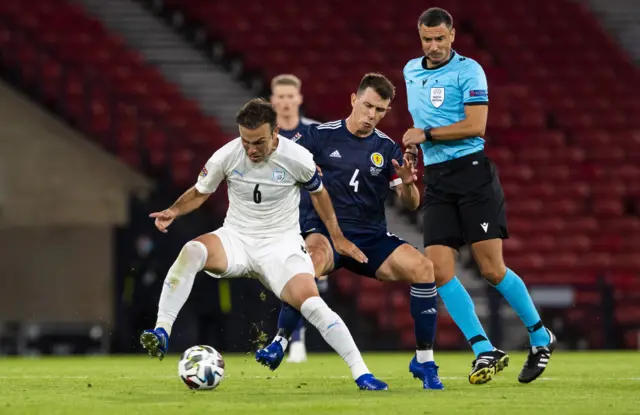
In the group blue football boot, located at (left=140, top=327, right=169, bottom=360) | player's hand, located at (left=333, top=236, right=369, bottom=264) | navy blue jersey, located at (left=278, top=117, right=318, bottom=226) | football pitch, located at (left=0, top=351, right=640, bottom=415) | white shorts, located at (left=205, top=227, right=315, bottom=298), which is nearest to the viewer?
football pitch, located at (left=0, top=351, right=640, bottom=415)

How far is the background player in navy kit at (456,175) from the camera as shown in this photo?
7316 mm

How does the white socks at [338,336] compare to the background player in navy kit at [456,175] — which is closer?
the white socks at [338,336]

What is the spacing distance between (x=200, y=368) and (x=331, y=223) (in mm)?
1070

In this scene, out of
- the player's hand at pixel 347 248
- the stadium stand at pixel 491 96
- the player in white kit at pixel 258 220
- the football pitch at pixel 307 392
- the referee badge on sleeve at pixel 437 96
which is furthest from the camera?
the stadium stand at pixel 491 96

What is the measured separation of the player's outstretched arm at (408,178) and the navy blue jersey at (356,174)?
0.25 m

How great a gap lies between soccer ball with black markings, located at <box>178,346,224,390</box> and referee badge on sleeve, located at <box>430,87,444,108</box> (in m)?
1.88

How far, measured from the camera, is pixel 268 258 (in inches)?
275

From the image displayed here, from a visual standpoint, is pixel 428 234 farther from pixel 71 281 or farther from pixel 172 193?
pixel 71 281

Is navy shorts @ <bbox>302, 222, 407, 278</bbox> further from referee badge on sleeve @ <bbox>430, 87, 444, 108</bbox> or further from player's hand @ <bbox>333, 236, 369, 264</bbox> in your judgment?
referee badge on sleeve @ <bbox>430, 87, 444, 108</bbox>

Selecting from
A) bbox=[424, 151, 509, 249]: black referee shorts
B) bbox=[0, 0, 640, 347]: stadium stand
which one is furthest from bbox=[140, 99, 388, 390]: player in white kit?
bbox=[0, 0, 640, 347]: stadium stand

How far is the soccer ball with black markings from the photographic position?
6.67m

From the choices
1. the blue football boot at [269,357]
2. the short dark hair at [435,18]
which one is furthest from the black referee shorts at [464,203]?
the blue football boot at [269,357]

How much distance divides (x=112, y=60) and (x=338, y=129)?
30.2 ft

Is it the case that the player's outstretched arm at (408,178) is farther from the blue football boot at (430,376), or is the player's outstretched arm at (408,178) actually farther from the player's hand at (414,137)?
the blue football boot at (430,376)
